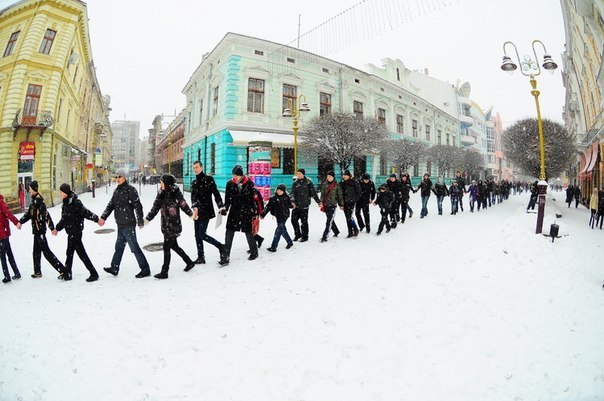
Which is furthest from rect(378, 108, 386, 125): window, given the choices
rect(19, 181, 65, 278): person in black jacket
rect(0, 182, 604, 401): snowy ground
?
rect(19, 181, 65, 278): person in black jacket

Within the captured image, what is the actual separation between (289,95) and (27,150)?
1762cm

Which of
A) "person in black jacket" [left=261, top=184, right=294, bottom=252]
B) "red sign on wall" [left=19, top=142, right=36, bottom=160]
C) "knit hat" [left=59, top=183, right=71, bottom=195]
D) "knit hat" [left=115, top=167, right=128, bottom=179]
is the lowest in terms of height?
"person in black jacket" [left=261, top=184, right=294, bottom=252]

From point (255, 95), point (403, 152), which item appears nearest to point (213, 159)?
point (255, 95)

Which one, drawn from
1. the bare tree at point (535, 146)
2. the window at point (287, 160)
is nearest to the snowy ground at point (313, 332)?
the window at point (287, 160)

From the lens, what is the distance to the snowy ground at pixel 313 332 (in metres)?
2.38

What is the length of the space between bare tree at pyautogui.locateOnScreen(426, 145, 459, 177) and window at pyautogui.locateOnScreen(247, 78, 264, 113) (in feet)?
56.7

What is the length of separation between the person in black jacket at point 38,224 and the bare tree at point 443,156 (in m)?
28.7

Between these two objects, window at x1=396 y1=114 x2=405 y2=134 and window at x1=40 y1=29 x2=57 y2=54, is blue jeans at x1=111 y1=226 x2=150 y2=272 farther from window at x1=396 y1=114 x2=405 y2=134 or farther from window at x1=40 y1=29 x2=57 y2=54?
window at x1=396 y1=114 x2=405 y2=134

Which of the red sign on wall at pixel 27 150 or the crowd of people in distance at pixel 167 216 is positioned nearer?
the crowd of people in distance at pixel 167 216

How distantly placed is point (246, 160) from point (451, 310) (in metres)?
16.9

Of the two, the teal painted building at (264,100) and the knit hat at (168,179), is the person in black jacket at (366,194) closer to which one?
the knit hat at (168,179)

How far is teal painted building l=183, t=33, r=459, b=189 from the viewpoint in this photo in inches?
745

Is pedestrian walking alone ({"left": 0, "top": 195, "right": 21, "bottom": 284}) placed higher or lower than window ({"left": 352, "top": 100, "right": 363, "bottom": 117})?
lower

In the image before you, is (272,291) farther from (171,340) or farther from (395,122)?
(395,122)
